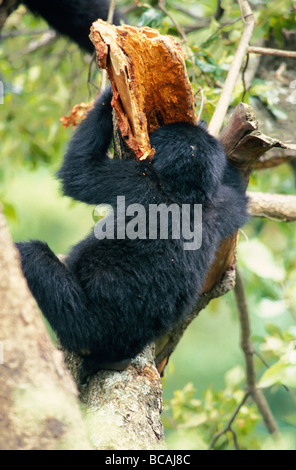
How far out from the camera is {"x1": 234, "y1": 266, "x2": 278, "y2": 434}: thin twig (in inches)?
142

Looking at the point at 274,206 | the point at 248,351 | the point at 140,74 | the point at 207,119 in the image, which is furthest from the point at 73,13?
the point at 248,351

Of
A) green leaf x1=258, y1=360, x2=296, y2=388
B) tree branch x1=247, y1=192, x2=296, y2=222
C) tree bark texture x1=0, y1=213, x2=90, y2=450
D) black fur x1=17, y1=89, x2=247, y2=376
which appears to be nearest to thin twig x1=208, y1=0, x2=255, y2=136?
black fur x1=17, y1=89, x2=247, y2=376

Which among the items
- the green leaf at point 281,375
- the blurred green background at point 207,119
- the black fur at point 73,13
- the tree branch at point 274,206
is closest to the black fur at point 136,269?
the blurred green background at point 207,119

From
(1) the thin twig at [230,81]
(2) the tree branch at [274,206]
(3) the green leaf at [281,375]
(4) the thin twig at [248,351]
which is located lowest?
(4) the thin twig at [248,351]

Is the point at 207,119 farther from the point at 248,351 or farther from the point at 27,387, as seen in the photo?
the point at 27,387

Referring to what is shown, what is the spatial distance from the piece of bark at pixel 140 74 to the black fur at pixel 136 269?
137 millimetres

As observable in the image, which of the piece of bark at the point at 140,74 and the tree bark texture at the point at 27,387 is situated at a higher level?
the piece of bark at the point at 140,74

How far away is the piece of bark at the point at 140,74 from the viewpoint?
7.20ft

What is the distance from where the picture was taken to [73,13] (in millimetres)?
4320

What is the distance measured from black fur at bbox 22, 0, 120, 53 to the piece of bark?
210 cm

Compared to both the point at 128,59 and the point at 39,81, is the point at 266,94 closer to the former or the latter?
the point at 128,59

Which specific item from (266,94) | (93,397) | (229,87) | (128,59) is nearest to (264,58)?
(266,94)

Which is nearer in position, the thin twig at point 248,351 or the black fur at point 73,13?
the thin twig at point 248,351

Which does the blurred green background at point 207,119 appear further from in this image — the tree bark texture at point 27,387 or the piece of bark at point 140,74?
the piece of bark at point 140,74
